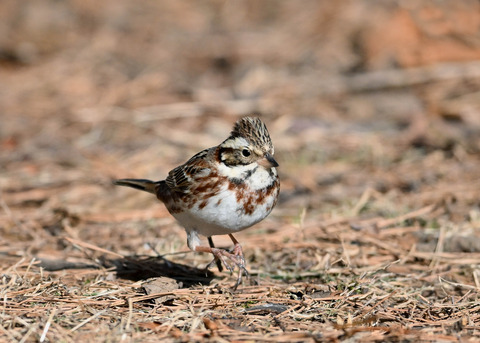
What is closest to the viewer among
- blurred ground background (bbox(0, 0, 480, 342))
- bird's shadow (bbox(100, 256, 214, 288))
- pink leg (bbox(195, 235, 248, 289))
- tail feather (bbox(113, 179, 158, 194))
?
blurred ground background (bbox(0, 0, 480, 342))

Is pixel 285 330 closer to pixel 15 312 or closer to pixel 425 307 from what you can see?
pixel 425 307

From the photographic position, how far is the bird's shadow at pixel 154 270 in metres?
5.26

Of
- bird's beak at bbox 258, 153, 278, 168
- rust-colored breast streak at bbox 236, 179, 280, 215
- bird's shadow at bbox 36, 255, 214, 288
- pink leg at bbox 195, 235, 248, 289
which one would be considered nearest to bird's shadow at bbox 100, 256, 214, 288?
bird's shadow at bbox 36, 255, 214, 288

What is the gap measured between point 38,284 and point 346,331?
2184mm

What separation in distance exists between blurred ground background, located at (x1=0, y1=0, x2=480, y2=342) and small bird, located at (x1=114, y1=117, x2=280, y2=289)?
501 mm

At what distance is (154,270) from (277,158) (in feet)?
12.2

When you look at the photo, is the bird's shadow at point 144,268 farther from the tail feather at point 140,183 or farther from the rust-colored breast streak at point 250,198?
the rust-colored breast streak at point 250,198

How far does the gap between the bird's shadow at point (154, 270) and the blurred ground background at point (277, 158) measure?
0.08ft

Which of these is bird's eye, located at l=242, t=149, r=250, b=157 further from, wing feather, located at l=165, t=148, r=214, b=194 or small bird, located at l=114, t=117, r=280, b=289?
wing feather, located at l=165, t=148, r=214, b=194

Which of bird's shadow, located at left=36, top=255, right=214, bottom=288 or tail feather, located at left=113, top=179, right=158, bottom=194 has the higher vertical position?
tail feather, located at left=113, top=179, right=158, bottom=194

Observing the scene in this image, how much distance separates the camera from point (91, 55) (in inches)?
475

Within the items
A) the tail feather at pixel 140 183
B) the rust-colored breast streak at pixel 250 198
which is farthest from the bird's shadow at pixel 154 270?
the rust-colored breast streak at pixel 250 198

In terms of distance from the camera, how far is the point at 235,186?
15.1 ft

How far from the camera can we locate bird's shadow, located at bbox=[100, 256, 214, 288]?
5258 mm
